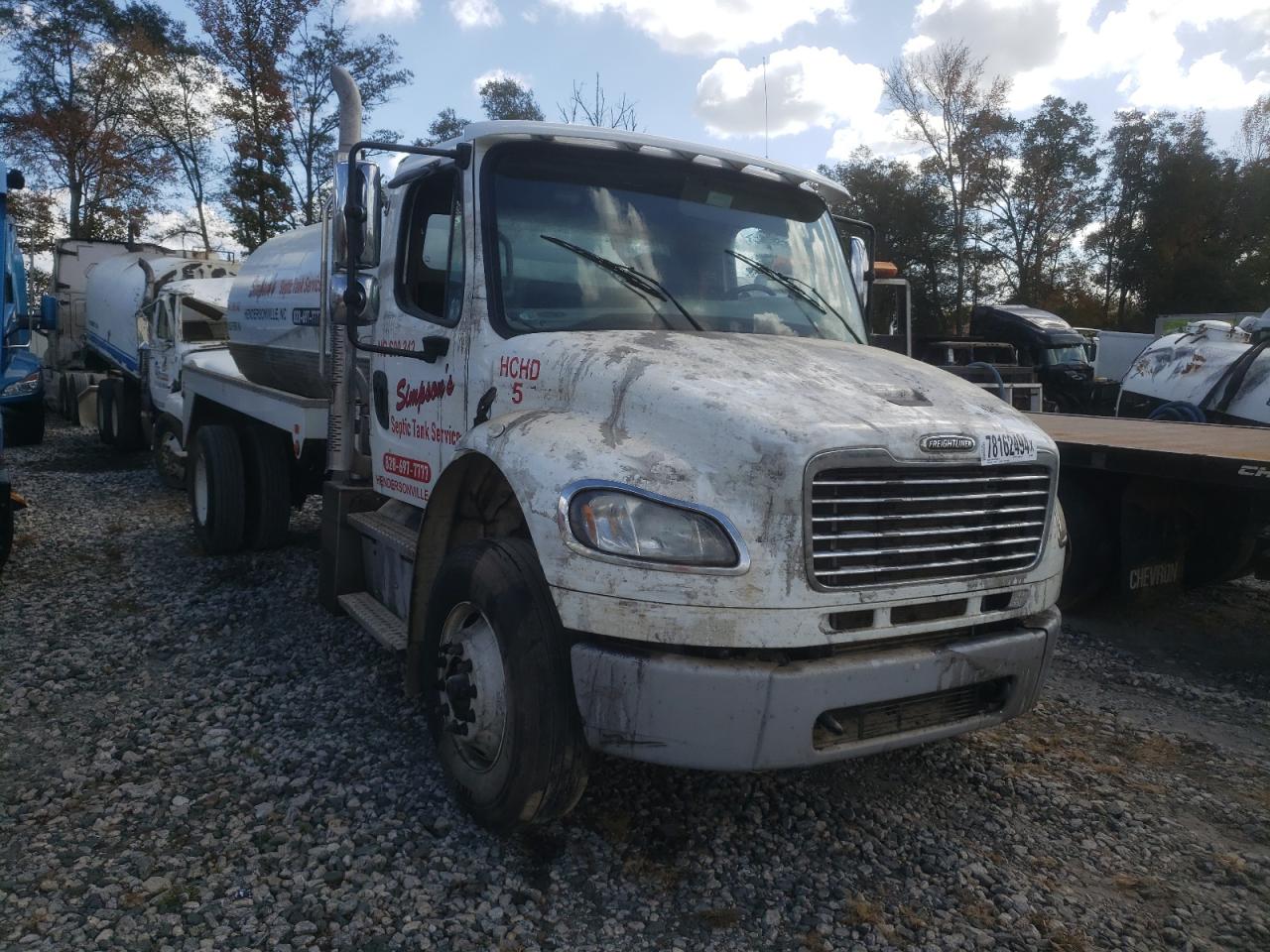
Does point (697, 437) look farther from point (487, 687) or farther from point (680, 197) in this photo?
point (680, 197)

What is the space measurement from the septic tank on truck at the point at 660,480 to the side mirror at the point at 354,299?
0.01 metres

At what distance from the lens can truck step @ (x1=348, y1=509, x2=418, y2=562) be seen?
4.34m

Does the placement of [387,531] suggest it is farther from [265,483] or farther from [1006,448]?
[265,483]

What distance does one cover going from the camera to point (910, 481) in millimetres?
2980

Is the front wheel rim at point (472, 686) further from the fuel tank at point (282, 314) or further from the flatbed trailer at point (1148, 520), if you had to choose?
the flatbed trailer at point (1148, 520)

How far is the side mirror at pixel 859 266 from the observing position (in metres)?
4.78

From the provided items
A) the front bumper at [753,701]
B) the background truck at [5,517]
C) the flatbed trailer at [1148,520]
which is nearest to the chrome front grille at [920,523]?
the front bumper at [753,701]

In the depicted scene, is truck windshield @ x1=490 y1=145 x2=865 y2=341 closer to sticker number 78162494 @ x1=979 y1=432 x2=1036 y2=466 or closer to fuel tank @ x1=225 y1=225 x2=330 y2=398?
sticker number 78162494 @ x1=979 y1=432 x2=1036 y2=466

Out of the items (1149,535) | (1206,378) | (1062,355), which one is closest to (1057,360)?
(1062,355)

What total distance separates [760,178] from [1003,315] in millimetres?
19766

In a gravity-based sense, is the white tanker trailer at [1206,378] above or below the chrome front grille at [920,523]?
above

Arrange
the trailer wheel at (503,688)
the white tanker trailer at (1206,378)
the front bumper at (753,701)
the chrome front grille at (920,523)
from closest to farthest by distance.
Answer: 1. the front bumper at (753,701)
2. the chrome front grille at (920,523)
3. the trailer wheel at (503,688)
4. the white tanker trailer at (1206,378)

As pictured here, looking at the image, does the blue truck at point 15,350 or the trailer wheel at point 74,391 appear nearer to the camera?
the blue truck at point 15,350

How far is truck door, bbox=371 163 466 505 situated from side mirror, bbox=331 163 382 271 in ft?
1.07
